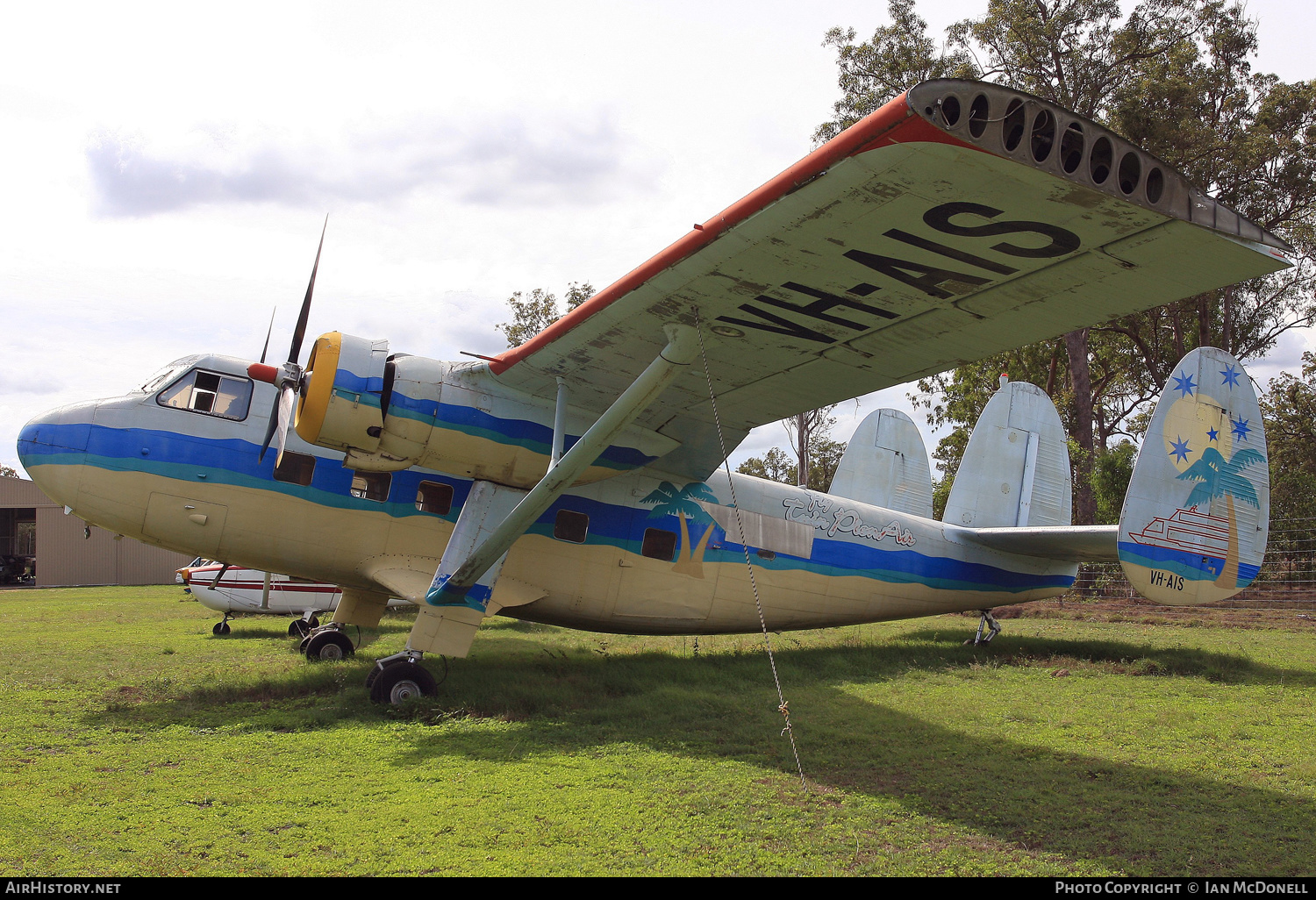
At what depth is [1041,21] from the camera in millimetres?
24641

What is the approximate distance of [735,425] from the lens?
8.20 metres

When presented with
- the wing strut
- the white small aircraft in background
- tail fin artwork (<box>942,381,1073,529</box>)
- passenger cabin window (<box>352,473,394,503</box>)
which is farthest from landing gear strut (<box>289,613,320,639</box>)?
tail fin artwork (<box>942,381,1073,529</box>)

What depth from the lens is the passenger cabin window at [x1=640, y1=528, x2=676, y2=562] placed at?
358 inches

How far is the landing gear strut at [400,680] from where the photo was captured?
7.41 m

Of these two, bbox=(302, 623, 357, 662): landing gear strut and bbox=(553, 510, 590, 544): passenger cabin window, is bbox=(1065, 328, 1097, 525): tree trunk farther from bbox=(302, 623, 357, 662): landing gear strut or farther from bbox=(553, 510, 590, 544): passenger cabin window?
bbox=(302, 623, 357, 662): landing gear strut

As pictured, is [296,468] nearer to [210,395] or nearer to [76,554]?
[210,395]

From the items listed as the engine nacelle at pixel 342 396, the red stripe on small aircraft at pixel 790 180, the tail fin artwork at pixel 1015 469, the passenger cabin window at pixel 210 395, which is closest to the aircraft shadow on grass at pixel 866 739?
the tail fin artwork at pixel 1015 469

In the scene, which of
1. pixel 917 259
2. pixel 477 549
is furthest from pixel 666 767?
pixel 917 259

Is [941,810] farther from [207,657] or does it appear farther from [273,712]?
[207,657]

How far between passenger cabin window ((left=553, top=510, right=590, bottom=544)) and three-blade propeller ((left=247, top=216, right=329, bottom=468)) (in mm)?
2954

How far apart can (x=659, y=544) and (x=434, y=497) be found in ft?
8.49

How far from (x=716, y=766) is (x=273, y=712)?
165 inches

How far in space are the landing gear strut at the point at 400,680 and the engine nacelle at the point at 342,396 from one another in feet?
6.72
